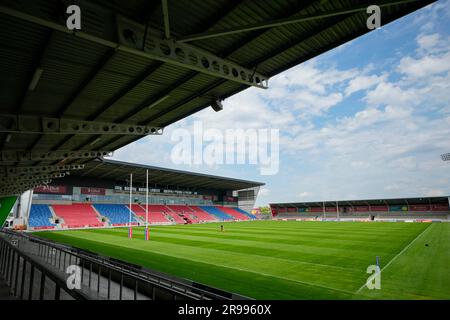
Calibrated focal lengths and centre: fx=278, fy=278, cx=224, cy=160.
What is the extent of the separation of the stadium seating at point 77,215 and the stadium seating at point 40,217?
1561 mm

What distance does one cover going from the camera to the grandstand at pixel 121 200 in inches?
1970

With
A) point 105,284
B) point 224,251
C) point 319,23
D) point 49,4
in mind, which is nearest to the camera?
point 49,4

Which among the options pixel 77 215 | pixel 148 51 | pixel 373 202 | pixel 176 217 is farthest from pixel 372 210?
pixel 148 51

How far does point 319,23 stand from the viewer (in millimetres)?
7457

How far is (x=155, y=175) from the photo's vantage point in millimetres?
60562

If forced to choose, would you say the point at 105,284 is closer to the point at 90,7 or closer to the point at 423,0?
the point at 90,7

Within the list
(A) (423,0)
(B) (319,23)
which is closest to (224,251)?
(B) (319,23)

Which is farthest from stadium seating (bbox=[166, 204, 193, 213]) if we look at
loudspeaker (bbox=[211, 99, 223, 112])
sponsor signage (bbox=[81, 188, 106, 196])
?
loudspeaker (bbox=[211, 99, 223, 112])

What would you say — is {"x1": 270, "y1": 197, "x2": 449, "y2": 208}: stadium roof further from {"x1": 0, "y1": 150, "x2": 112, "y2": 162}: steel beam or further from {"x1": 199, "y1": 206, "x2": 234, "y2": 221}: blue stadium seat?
{"x1": 0, "y1": 150, "x2": 112, "y2": 162}: steel beam

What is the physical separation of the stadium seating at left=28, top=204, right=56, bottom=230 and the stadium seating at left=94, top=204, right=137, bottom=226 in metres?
9.30

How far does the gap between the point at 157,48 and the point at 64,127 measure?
9.44 metres

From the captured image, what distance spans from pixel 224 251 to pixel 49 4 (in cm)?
1847

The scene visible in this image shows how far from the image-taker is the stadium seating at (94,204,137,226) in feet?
179
